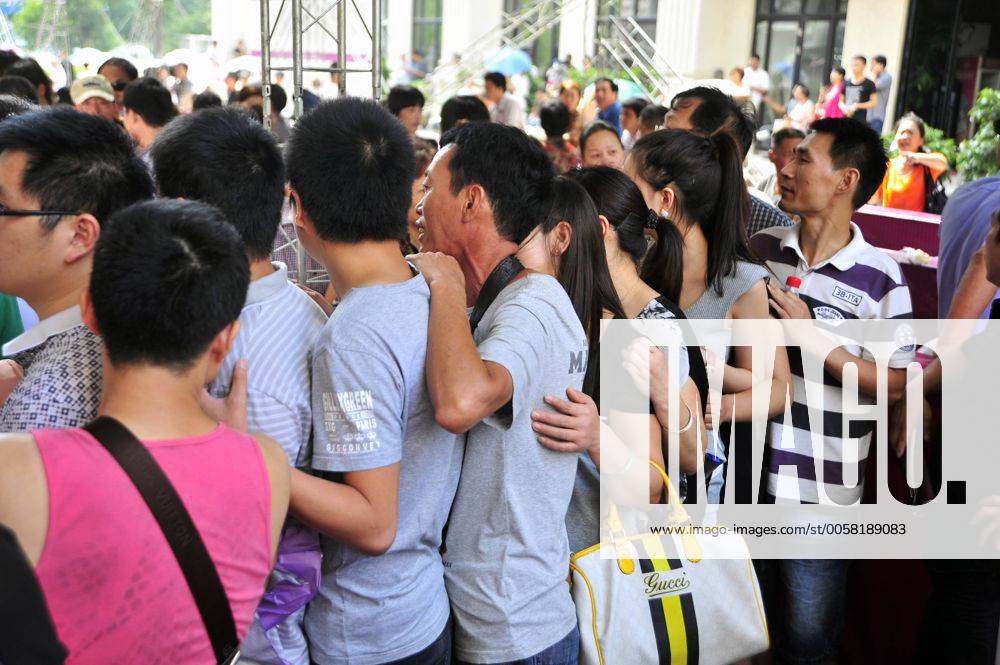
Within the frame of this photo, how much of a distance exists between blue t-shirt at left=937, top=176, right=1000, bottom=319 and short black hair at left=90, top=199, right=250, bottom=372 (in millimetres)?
2528

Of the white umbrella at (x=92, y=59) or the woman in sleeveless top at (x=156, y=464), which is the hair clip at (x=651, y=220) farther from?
the white umbrella at (x=92, y=59)

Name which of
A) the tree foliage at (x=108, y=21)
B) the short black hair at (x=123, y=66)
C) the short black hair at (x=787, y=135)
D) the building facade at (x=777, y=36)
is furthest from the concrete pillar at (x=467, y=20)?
the tree foliage at (x=108, y=21)

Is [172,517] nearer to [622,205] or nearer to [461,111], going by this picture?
[622,205]

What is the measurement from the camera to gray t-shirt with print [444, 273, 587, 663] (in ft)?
5.51

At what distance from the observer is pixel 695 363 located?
233 cm

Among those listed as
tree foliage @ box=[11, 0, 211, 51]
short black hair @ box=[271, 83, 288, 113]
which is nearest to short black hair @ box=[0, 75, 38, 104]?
short black hair @ box=[271, 83, 288, 113]

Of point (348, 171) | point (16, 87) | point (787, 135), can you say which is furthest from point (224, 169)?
point (16, 87)

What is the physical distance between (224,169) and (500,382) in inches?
22.6

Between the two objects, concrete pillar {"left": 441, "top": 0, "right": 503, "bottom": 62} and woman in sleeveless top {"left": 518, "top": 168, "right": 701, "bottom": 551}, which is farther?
concrete pillar {"left": 441, "top": 0, "right": 503, "bottom": 62}

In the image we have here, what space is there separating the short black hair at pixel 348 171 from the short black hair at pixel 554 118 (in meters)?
5.39

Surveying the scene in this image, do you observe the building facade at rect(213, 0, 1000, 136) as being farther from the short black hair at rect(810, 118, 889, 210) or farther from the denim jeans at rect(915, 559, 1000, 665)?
the denim jeans at rect(915, 559, 1000, 665)

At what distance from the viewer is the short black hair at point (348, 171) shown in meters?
1.54

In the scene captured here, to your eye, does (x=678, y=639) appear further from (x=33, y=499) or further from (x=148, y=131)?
(x=148, y=131)

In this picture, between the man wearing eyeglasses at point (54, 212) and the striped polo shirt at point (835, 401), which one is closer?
the man wearing eyeglasses at point (54, 212)
